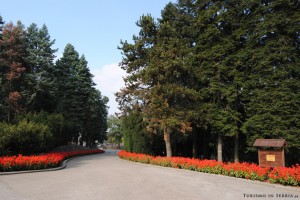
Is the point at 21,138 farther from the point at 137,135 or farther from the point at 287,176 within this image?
the point at 287,176

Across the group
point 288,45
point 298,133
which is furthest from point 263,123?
point 288,45

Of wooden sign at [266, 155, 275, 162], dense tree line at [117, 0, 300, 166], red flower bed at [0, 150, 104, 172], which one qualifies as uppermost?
dense tree line at [117, 0, 300, 166]

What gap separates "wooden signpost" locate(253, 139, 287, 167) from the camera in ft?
41.5

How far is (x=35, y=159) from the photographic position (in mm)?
15656

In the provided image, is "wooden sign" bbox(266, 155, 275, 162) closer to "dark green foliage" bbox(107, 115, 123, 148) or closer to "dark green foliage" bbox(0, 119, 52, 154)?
"dark green foliage" bbox(0, 119, 52, 154)

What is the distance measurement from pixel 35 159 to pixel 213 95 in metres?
15.6

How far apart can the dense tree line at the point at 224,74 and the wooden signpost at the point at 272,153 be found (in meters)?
6.95

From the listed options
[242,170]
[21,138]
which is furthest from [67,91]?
[242,170]

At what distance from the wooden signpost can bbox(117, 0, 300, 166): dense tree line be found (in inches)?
274

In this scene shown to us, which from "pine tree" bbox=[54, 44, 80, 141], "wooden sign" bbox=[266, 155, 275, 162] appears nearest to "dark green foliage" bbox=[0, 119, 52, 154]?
"wooden sign" bbox=[266, 155, 275, 162]

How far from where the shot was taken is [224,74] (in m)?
23.5

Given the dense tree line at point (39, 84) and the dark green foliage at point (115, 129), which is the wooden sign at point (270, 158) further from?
the dark green foliage at point (115, 129)

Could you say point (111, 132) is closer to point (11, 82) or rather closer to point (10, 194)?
point (11, 82)

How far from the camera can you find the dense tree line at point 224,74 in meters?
20.2
